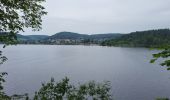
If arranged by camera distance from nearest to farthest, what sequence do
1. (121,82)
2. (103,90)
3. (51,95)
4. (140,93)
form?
1. (51,95)
2. (103,90)
3. (140,93)
4. (121,82)

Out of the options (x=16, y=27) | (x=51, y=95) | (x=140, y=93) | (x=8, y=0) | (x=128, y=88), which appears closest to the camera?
(x=8, y=0)

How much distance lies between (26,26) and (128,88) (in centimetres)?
4390

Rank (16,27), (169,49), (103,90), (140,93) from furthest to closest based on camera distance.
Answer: (140,93) → (103,90) → (16,27) → (169,49)

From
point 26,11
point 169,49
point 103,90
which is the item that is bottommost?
point 103,90

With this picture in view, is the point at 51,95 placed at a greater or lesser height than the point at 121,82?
greater

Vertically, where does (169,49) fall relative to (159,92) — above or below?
above

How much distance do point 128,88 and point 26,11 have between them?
145 feet

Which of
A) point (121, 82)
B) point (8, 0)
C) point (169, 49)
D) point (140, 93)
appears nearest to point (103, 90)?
point (8, 0)

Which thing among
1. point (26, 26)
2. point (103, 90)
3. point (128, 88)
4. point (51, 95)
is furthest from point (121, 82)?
point (26, 26)

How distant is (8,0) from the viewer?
7.43 meters

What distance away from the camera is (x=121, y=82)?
5538cm

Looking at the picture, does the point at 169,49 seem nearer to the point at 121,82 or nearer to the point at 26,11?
the point at 26,11

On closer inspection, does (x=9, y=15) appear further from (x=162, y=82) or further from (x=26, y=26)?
(x=162, y=82)

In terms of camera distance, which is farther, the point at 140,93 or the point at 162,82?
the point at 162,82
